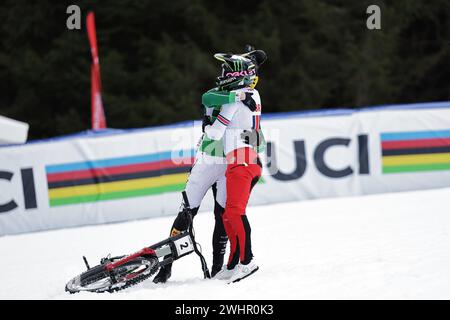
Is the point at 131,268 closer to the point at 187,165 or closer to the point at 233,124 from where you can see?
the point at 233,124

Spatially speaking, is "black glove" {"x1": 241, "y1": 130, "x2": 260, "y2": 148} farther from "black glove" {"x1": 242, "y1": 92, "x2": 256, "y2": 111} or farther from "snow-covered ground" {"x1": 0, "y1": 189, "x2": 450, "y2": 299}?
"snow-covered ground" {"x1": 0, "y1": 189, "x2": 450, "y2": 299}

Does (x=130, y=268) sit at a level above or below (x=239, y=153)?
below

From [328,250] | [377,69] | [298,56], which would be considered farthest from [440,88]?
[328,250]

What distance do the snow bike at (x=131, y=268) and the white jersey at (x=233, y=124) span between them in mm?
826

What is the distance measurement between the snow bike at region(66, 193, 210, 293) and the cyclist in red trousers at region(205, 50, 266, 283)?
1.34 feet

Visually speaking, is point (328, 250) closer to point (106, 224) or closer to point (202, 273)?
point (202, 273)

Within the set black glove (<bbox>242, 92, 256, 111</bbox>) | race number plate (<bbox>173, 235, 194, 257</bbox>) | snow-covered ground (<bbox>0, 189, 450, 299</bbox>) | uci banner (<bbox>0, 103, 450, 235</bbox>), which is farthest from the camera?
uci banner (<bbox>0, 103, 450, 235</bbox>)

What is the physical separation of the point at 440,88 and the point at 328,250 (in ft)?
63.1

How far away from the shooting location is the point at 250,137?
7031 mm

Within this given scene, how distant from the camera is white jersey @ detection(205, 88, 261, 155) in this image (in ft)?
22.6

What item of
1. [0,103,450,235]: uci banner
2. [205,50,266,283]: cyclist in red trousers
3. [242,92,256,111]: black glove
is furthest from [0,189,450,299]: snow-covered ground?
[242,92,256,111]: black glove

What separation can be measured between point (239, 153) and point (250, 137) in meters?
0.19

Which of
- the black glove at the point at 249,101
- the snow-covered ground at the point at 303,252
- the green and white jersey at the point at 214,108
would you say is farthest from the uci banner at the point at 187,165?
the black glove at the point at 249,101

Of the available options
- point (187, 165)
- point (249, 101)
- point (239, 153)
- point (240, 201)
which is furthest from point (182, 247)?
point (187, 165)
